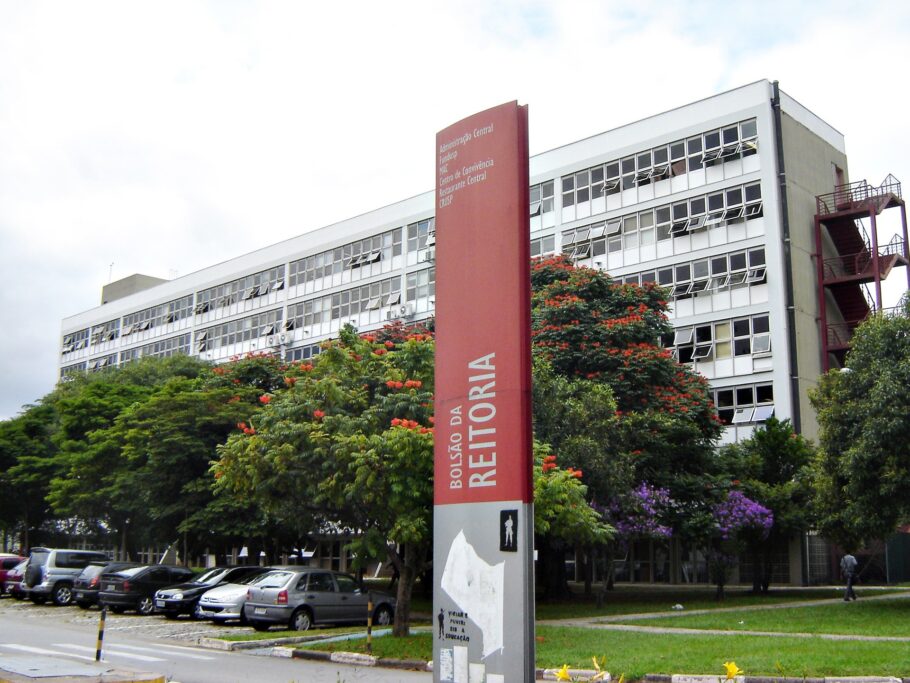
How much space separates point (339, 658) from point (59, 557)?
17.5 m

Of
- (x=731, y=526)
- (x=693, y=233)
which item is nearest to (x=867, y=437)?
(x=731, y=526)

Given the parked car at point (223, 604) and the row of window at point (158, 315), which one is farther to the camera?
the row of window at point (158, 315)

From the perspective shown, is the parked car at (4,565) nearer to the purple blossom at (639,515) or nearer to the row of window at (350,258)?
the purple blossom at (639,515)

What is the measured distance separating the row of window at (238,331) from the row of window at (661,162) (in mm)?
22369

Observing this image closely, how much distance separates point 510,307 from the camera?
324 inches

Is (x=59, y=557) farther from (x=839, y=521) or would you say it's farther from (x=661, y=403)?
(x=839, y=521)

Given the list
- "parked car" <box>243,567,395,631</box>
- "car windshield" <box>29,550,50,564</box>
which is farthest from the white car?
"car windshield" <box>29,550,50,564</box>

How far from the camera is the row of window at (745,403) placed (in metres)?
37.0

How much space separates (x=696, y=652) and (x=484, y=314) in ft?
29.8

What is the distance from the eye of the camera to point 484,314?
27.7 ft

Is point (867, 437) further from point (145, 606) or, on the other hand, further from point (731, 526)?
point (145, 606)

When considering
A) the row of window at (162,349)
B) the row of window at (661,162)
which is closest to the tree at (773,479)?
the row of window at (661,162)

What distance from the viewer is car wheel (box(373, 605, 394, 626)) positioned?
2267cm

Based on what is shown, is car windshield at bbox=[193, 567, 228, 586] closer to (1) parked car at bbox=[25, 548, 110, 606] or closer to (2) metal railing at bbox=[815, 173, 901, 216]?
(1) parked car at bbox=[25, 548, 110, 606]
